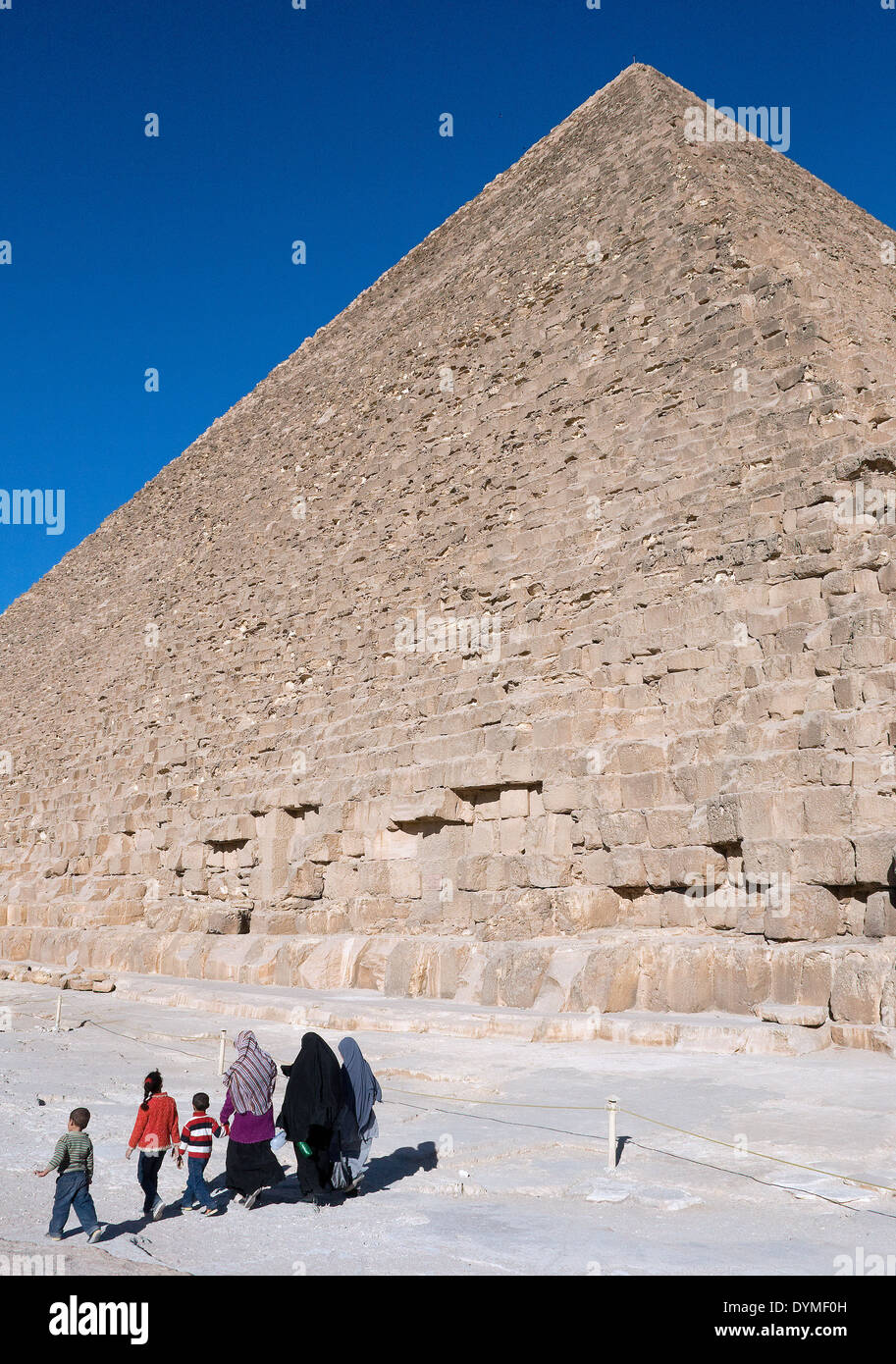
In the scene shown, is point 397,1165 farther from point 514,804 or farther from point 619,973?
point 514,804

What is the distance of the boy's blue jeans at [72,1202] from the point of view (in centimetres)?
404

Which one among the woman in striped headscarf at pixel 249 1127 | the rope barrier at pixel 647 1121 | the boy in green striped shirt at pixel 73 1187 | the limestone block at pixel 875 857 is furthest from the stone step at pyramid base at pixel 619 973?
the boy in green striped shirt at pixel 73 1187

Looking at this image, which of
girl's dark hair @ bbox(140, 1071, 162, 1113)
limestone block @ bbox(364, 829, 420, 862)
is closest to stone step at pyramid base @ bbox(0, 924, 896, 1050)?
limestone block @ bbox(364, 829, 420, 862)

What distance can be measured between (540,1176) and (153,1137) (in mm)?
1623

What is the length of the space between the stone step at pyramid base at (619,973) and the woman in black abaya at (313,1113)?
3.20m

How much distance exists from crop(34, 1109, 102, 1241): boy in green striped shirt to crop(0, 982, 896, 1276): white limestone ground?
7cm

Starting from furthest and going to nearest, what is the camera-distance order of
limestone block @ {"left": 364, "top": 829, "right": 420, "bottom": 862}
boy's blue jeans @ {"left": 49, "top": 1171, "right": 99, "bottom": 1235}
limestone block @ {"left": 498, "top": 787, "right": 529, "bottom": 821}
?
1. limestone block @ {"left": 364, "top": 829, "right": 420, "bottom": 862}
2. limestone block @ {"left": 498, "top": 787, "right": 529, "bottom": 821}
3. boy's blue jeans @ {"left": 49, "top": 1171, "right": 99, "bottom": 1235}

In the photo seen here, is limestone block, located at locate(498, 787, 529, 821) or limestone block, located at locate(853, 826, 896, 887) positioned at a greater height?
limestone block, located at locate(498, 787, 529, 821)

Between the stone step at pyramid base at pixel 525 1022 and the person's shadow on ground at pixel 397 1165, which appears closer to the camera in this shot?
the person's shadow on ground at pixel 397 1165

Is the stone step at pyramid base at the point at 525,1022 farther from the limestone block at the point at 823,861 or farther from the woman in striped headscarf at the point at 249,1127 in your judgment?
the woman in striped headscarf at the point at 249,1127

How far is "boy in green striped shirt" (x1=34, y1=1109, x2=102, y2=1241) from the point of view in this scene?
13.3 ft

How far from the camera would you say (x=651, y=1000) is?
8.14 meters

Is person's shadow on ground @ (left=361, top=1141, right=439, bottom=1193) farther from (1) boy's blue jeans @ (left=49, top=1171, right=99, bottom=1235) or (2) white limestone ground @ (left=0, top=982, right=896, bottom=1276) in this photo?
(1) boy's blue jeans @ (left=49, top=1171, right=99, bottom=1235)

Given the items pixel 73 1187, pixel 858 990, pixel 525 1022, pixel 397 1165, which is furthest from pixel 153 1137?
pixel 858 990
